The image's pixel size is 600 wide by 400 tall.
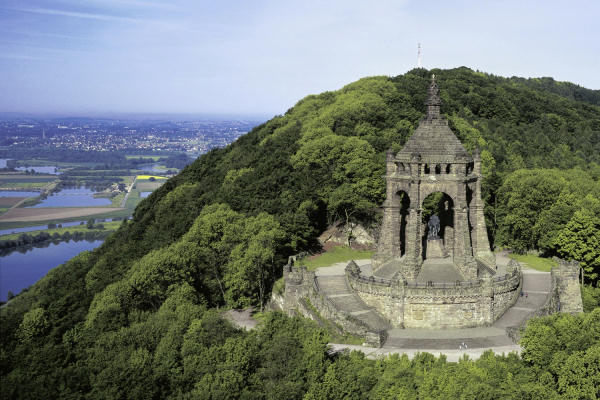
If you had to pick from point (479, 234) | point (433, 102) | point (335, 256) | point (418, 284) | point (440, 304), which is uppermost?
point (433, 102)

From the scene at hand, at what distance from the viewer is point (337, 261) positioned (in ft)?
169

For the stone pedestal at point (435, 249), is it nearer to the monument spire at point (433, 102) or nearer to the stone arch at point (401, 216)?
the stone arch at point (401, 216)

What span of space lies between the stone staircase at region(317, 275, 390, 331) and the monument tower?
2922 millimetres

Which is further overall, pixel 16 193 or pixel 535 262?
pixel 16 193

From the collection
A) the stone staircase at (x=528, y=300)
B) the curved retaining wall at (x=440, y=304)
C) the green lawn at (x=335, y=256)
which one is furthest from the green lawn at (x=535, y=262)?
the green lawn at (x=335, y=256)

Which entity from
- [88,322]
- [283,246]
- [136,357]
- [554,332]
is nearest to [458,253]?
[554,332]

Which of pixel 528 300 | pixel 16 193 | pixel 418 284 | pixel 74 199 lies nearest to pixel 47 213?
pixel 16 193

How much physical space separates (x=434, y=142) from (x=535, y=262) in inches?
781

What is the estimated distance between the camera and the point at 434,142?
39.2 metres

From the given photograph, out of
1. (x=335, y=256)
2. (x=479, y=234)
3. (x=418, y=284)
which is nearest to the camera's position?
(x=418, y=284)

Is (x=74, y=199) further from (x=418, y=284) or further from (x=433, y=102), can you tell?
(x=418, y=284)

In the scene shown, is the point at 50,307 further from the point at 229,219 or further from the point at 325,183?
the point at 325,183

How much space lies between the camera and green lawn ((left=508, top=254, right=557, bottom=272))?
159ft

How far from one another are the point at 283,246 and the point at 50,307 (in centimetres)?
2320
